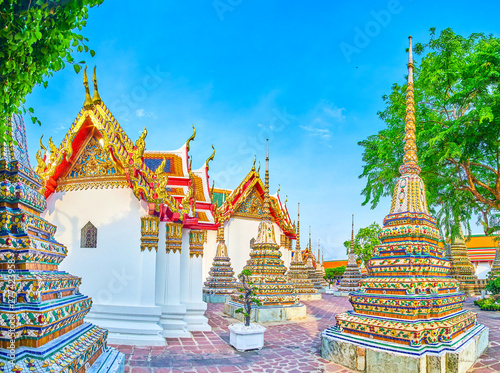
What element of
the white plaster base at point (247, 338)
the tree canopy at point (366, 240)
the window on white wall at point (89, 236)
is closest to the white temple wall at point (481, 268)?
the tree canopy at point (366, 240)

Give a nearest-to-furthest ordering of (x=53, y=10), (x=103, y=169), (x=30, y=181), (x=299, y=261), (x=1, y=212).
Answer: (x=53, y=10), (x=1, y=212), (x=30, y=181), (x=103, y=169), (x=299, y=261)

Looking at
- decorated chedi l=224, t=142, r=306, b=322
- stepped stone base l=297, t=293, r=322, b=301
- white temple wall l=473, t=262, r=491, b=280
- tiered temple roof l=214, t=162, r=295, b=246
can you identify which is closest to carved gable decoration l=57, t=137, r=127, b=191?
decorated chedi l=224, t=142, r=306, b=322

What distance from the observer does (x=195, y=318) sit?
9.43 m

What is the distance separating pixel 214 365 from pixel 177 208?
3.67 metres

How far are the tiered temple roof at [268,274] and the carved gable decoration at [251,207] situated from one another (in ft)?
36.2

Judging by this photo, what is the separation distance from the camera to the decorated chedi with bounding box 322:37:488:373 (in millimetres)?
5340

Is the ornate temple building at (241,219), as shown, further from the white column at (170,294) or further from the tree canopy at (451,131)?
the white column at (170,294)

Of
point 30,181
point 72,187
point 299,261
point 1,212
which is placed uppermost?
point 72,187

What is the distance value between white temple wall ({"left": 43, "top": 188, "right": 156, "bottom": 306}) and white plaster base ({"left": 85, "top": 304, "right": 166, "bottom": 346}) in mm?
175

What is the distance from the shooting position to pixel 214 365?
245 inches

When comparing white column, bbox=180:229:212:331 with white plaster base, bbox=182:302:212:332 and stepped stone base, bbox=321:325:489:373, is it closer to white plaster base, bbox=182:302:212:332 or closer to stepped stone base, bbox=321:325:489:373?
white plaster base, bbox=182:302:212:332

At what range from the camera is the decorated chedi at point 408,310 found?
534cm

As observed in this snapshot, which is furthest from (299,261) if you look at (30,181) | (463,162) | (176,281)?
(30,181)

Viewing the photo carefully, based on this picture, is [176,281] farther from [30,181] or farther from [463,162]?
[463,162]
